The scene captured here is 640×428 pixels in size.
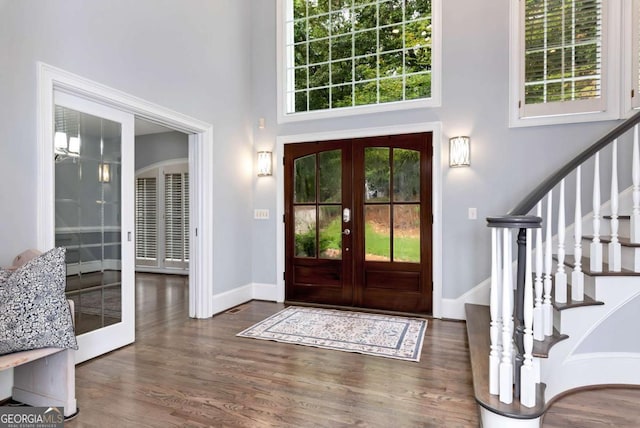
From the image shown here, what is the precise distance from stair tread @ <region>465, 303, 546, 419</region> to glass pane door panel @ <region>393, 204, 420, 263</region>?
3.18ft

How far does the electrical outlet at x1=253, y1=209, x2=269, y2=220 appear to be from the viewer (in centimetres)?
470

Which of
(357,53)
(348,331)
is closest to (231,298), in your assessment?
(348,331)

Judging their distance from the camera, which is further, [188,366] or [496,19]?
[496,19]

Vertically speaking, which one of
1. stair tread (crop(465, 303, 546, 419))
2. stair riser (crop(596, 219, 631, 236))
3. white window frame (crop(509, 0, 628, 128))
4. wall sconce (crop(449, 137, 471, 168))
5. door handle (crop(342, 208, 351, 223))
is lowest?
stair tread (crop(465, 303, 546, 419))

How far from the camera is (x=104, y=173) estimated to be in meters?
2.95

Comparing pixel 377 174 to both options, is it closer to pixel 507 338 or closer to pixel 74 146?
pixel 507 338

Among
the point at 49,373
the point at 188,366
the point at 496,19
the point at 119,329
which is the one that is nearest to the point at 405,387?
the point at 188,366

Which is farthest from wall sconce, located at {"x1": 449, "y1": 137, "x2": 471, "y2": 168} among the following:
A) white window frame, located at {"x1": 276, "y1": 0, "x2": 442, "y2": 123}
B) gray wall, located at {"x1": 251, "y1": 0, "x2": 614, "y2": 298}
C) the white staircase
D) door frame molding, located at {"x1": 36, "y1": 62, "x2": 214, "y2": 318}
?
door frame molding, located at {"x1": 36, "y1": 62, "x2": 214, "y2": 318}

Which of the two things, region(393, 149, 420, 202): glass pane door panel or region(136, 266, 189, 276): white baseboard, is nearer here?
region(393, 149, 420, 202): glass pane door panel

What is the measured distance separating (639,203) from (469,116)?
1.82 metres

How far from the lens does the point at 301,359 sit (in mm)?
2789

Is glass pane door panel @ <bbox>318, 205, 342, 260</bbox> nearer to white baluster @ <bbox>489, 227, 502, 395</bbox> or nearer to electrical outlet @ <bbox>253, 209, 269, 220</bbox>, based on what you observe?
electrical outlet @ <bbox>253, 209, 269, 220</bbox>

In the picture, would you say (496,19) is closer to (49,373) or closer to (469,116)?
(469,116)

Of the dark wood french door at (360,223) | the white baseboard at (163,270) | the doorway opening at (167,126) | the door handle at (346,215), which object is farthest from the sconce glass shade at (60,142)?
the white baseboard at (163,270)
